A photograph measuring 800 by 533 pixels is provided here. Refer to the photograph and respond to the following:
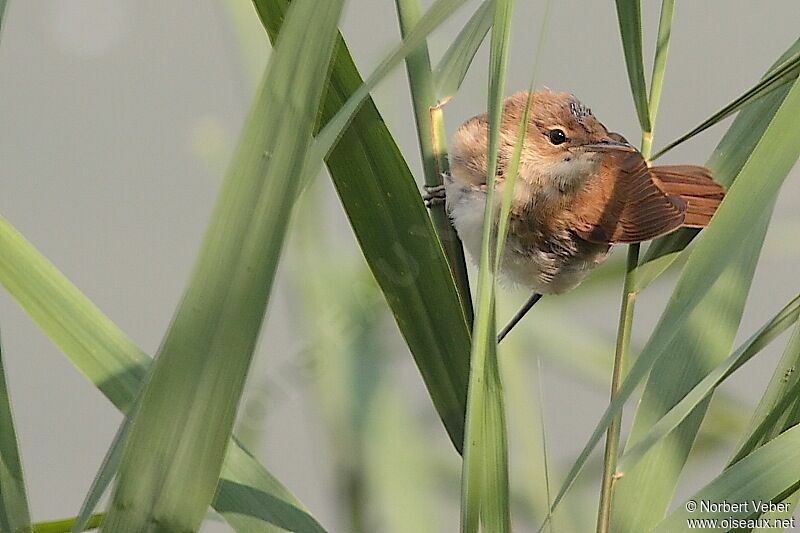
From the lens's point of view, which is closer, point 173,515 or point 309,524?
point 173,515

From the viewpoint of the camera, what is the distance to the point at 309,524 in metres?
0.58

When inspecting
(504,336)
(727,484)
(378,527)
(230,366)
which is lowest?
(378,527)

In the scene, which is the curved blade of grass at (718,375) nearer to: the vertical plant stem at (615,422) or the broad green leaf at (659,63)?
the vertical plant stem at (615,422)

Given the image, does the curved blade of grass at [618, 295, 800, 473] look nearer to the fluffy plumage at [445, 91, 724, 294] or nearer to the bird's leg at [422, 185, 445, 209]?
the bird's leg at [422, 185, 445, 209]

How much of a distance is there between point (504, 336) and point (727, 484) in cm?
53

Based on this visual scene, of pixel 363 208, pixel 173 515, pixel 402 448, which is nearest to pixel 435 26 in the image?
pixel 363 208

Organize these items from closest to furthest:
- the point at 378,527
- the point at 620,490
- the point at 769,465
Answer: the point at 769,465 → the point at 620,490 → the point at 378,527

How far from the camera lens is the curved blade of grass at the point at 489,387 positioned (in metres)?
0.48

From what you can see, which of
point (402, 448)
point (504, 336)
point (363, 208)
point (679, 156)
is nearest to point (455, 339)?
point (363, 208)

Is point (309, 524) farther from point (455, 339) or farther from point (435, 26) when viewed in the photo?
point (435, 26)

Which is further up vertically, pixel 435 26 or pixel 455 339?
pixel 435 26

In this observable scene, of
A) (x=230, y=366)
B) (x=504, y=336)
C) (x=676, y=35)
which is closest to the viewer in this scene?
(x=230, y=366)

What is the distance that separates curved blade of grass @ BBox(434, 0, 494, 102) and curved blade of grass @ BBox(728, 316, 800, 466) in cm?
28

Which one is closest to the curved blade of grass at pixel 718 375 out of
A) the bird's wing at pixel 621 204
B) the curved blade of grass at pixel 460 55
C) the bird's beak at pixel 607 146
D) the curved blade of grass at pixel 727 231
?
the curved blade of grass at pixel 727 231
